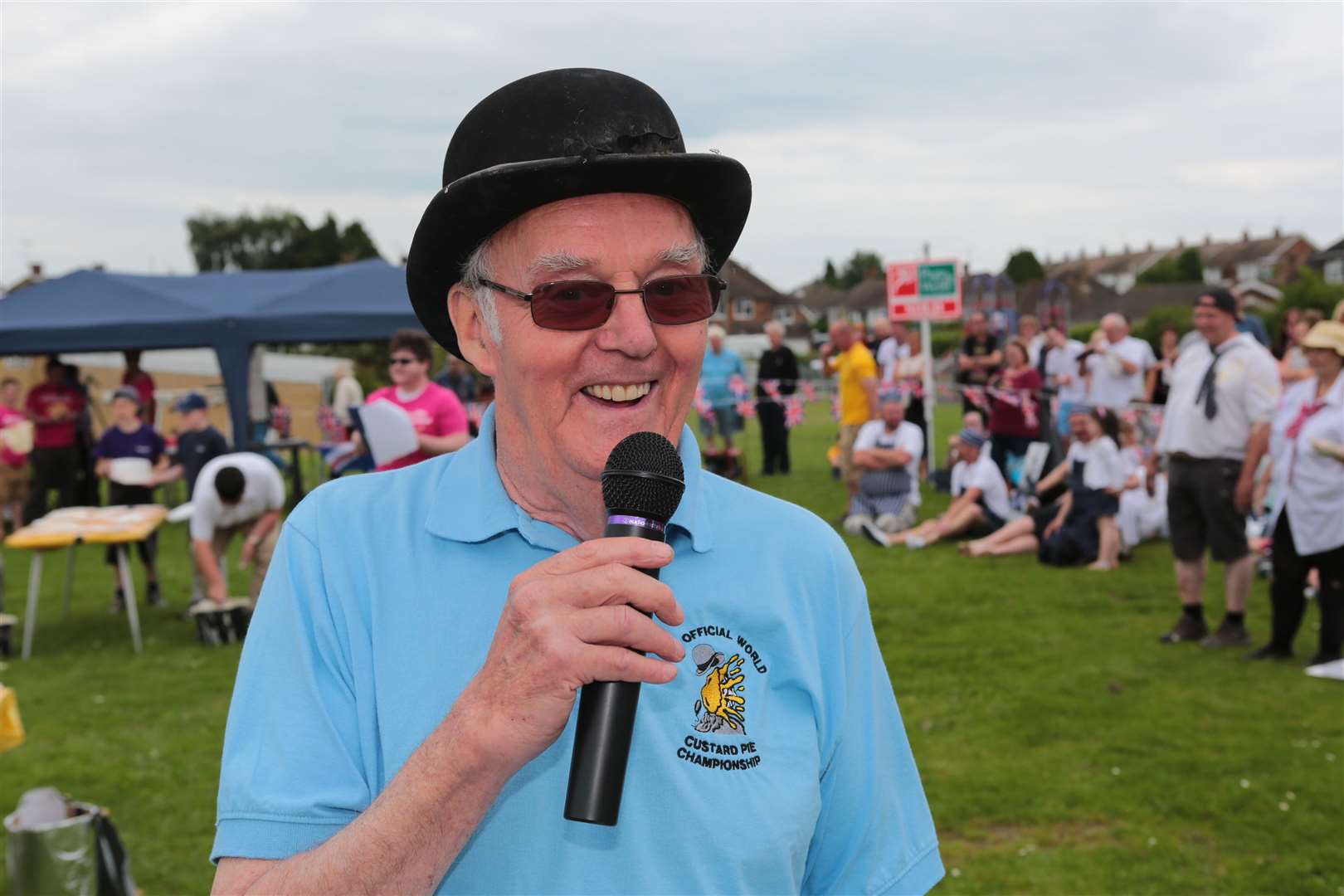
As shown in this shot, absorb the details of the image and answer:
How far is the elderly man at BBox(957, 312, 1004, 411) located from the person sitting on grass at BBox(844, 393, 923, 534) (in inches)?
91.3

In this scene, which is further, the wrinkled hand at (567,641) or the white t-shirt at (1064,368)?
the white t-shirt at (1064,368)

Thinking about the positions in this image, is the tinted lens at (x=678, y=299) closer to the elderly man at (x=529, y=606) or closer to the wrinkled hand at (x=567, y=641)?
the elderly man at (x=529, y=606)

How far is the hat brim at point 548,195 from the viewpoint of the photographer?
1.56m

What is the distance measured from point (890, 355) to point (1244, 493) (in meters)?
10.0

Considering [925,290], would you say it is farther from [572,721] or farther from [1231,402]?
[572,721]

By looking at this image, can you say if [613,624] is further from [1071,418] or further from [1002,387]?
[1002,387]

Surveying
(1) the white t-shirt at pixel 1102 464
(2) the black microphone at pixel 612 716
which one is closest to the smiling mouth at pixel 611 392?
(2) the black microphone at pixel 612 716

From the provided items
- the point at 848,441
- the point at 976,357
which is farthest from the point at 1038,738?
the point at 976,357

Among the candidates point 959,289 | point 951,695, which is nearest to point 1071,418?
point 951,695

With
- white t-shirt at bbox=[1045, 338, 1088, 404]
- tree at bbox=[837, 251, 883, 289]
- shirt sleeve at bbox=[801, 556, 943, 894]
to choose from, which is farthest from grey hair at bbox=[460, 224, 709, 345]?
tree at bbox=[837, 251, 883, 289]

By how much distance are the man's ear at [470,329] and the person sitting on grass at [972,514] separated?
11.0m

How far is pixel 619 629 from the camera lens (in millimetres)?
1228

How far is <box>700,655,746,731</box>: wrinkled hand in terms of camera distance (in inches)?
63.2

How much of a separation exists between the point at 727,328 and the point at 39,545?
3172 inches
